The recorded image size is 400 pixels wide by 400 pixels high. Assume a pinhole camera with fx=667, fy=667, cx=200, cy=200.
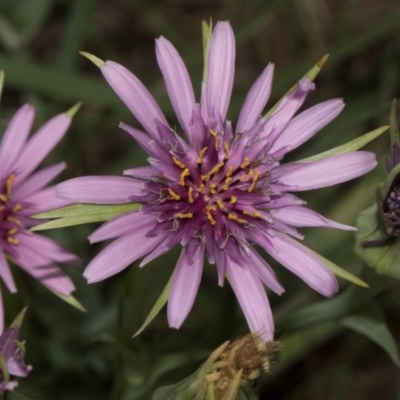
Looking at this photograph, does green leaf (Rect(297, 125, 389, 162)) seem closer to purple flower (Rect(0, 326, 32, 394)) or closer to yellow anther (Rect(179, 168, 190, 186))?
yellow anther (Rect(179, 168, 190, 186))

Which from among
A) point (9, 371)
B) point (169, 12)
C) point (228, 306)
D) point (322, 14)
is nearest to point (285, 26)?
→ point (322, 14)

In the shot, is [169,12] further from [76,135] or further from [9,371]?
[9,371]

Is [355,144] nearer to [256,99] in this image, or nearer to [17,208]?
[256,99]

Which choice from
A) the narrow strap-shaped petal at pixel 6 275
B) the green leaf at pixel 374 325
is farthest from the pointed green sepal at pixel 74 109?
the green leaf at pixel 374 325

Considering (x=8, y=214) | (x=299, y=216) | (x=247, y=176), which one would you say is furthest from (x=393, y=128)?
(x=8, y=214)

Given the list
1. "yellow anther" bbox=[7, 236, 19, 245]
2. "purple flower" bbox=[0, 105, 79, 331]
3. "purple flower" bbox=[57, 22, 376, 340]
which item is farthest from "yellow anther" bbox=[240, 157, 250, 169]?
"yellow anther" bbox=[7, 236, 19, 245]

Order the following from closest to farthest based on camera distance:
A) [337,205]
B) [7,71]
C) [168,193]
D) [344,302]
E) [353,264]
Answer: [168,193] → [344,302] → [7,71] → [353,264] → [337,205]
